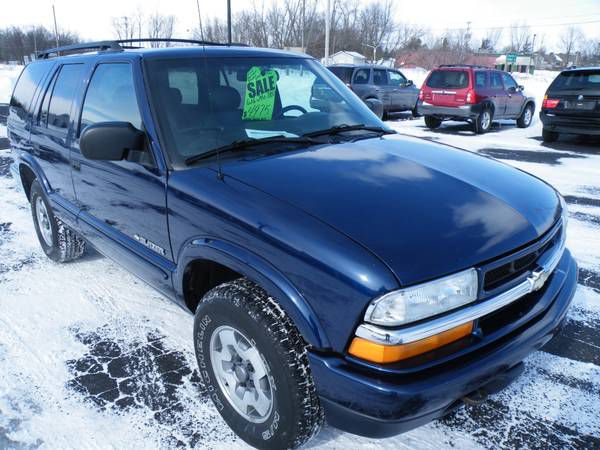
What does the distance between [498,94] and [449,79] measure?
1.40m

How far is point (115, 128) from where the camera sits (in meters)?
2.49

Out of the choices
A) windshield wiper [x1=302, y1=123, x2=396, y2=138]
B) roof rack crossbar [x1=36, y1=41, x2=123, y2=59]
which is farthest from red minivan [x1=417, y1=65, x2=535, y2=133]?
roof rack crossbar [x1=36, y1=41, x2=123, y2=59]

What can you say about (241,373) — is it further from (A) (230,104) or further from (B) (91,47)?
(B) (91,47)

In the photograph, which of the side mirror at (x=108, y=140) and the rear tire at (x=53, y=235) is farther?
the rear tire at (x=53, y=235)

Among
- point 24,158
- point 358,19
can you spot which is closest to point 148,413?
point 24,158

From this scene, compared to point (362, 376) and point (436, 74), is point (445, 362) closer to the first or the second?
point (362, 376)

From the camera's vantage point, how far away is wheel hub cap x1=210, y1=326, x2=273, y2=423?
215 centimetres

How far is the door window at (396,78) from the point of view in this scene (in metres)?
15.5

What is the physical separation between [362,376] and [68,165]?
2863mm

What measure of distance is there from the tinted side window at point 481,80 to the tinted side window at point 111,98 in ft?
36.6

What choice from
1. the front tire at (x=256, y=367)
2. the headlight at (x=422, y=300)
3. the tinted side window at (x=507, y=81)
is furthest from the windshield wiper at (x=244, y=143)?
the tinted side window at (x=507, y=81)

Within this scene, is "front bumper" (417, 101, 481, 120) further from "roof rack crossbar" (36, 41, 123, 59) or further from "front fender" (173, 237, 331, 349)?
"front fender" (173, 237, 331, 349)

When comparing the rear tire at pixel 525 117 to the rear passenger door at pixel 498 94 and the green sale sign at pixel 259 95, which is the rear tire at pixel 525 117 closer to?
the rear passenger door at pixel 498 94

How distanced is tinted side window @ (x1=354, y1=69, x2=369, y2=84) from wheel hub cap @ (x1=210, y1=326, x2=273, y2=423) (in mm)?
13063
